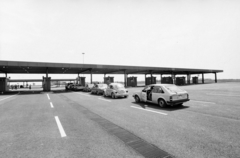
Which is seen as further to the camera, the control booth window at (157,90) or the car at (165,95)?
the control booth window at (157,90)

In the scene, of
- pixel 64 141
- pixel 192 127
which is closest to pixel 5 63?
pixel 64 141

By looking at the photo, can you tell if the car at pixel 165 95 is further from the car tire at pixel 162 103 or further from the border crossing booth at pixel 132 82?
the border crossing booth at pixel 132 82

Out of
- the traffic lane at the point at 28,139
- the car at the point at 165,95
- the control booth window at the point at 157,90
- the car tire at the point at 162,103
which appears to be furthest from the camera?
the control booth window at the point at 157,90

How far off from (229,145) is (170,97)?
4.40 metres

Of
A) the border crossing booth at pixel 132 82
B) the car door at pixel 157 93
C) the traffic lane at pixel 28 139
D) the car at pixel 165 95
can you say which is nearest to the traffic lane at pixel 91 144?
the traffic lane at pixel 28 139

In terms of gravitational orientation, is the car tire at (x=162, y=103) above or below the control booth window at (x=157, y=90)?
below

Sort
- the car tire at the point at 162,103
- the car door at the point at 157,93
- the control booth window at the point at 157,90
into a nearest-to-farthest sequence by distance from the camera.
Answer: the car tire at the point at 162,103, the car door at the point at 157,93, the control booth window at the point at 157,90

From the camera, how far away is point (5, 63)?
67.1 ft

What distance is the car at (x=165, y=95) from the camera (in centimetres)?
775

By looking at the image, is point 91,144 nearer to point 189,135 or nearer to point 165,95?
point 189,135

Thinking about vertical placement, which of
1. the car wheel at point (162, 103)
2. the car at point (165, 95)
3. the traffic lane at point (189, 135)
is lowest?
the traffic lane at point (189, 135)

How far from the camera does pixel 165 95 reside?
8.01 meters

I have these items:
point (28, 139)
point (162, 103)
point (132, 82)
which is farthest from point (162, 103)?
point (132, 82)

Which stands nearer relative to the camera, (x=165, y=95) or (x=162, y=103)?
(x=165, y=95)
